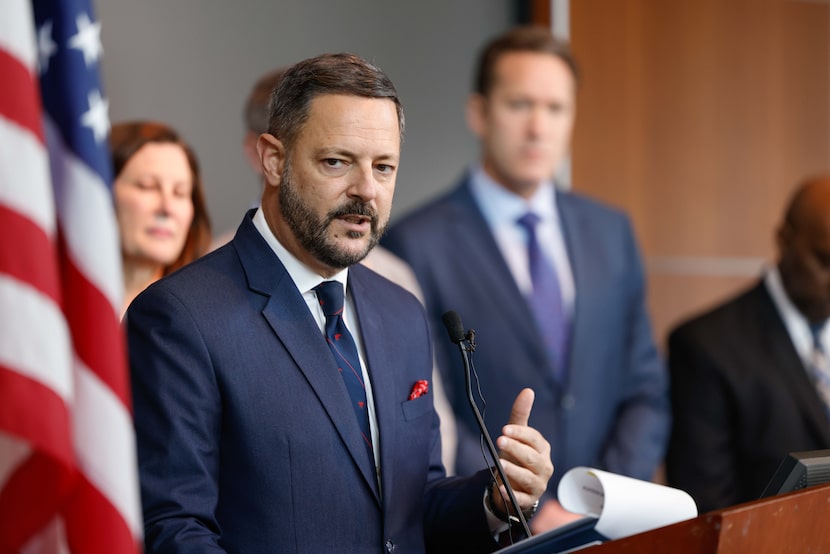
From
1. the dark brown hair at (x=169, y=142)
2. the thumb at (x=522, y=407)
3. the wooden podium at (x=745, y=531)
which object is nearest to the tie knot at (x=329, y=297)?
the thumb at (x=522, y=407)

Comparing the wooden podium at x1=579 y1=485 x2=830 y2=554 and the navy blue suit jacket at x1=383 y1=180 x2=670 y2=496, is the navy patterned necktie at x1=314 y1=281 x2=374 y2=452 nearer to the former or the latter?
the wooden podium at x1=579 y1=485 x2=830 y2=554

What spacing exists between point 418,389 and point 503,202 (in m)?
1.76

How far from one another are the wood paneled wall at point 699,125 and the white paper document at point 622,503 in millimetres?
3172

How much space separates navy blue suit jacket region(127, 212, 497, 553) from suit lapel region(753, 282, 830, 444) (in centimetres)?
201

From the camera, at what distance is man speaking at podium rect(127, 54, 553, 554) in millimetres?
1902

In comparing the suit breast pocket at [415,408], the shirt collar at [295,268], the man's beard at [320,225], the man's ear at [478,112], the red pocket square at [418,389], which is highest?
the man's ear at [478,112]

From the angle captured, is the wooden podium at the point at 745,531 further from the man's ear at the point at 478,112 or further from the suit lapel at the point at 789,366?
the man's ear at the point at 478,112

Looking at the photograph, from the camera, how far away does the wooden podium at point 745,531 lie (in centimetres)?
168

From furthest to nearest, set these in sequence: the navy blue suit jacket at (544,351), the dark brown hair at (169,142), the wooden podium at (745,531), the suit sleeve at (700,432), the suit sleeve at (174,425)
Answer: the suit sleeve at (700,432) → the navy blue suit jacket at (544,351) → the dark brown hair at (169,142) → the suit sleeve at (174,425) → the wooden podium at (745,531)

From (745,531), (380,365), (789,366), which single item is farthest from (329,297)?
(789,366)

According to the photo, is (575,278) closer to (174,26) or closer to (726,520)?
(174,26)

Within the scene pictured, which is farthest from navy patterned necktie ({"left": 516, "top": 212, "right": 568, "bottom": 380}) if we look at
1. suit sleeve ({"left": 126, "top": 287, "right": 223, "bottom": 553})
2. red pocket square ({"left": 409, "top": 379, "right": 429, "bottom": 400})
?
suit sleeve ({"left": 126, "top": 287, "right": 223, "bottom": 553})

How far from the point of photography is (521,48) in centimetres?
387

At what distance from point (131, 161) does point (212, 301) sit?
999mm
